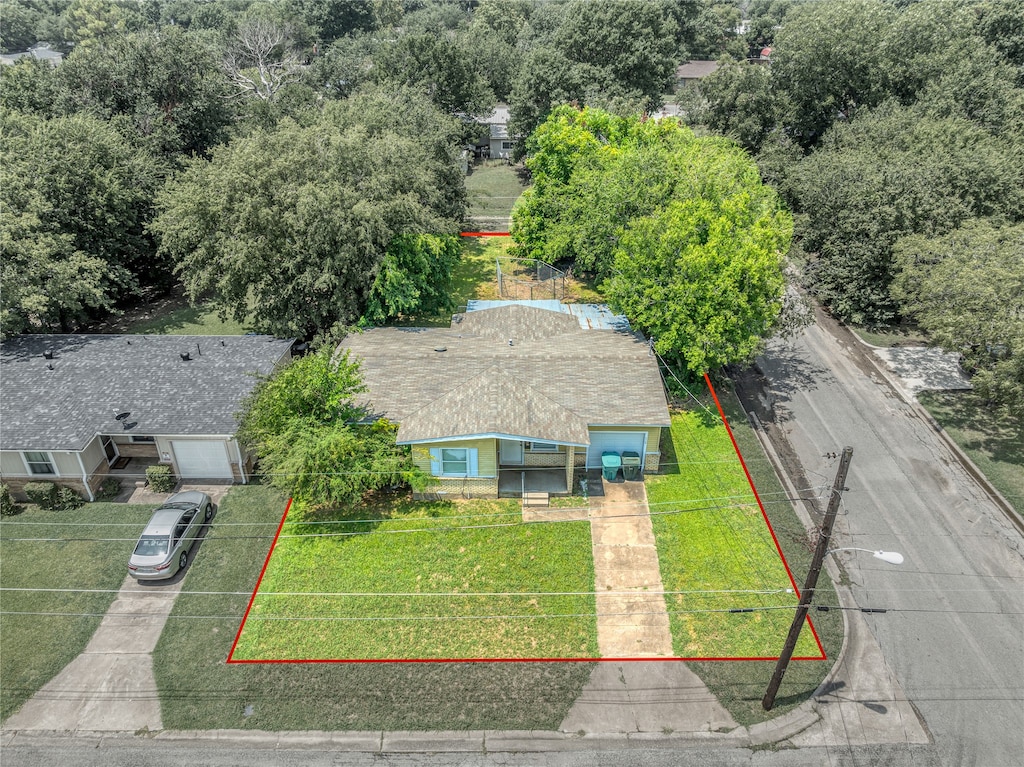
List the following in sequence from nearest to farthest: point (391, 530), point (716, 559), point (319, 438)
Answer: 1. point (716, 559)
2. point (319, 438)
3. point (391, 530)

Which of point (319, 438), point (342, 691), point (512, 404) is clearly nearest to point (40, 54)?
point (319, 438)

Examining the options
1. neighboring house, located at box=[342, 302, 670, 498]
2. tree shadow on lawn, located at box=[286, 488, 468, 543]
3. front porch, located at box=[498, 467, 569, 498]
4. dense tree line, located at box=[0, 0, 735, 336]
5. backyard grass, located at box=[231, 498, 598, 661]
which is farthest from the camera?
dense tree line, located at box=[0, 0, 735, 336]

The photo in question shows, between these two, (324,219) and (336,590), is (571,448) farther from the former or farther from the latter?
(324,219)

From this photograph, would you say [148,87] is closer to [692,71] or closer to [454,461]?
[454,461]

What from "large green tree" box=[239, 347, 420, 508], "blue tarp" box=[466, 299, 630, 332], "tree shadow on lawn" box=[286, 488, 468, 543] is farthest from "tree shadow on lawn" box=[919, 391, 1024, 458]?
"large green tree" box=[239, 347, 420, 508]

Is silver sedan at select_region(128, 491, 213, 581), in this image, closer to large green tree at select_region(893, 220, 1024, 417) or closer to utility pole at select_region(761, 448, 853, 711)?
utility pole at select_region(761, 448, 853, 711)

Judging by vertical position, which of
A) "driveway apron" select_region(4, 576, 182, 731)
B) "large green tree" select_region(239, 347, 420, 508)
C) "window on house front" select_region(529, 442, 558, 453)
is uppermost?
"large green tree" select_region(239, 347, 420, 508)
